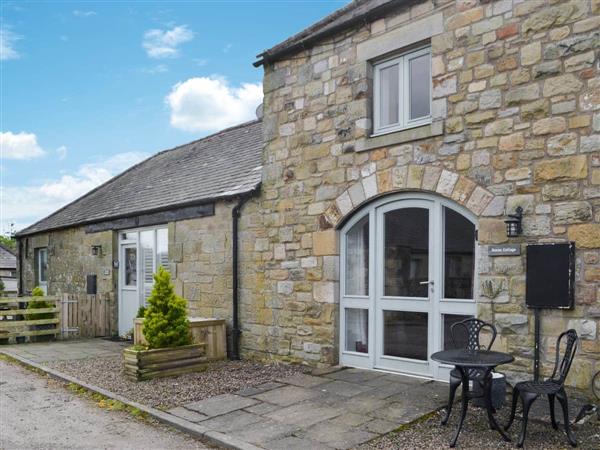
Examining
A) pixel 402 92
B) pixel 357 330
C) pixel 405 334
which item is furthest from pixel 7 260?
pixel 402 92

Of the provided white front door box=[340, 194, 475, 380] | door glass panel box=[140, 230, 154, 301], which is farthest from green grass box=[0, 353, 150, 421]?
door glass panel box=[140, 230, 154, 301]

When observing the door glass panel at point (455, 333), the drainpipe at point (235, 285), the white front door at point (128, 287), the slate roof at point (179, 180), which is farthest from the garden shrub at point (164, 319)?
the white front door at point (128, 287)

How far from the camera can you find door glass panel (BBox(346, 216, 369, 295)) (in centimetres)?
729

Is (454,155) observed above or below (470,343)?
above

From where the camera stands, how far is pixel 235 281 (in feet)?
29.0

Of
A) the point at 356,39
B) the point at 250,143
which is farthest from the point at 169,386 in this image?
the point at 250,143

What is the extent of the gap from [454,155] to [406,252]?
4.56 ft

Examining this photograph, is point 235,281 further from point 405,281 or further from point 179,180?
point 179,180

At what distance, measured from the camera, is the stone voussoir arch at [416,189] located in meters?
5.90

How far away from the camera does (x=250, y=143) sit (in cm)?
1192

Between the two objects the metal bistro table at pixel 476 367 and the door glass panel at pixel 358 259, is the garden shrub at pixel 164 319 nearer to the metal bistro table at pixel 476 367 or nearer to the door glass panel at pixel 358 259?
the door glass panel at pixel 358 259

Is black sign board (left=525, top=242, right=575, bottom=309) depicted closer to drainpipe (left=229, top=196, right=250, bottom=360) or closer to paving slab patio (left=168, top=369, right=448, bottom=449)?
paving slab patio (left=168, top=369, right=448, bottom=449)

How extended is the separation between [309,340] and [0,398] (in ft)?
13.4

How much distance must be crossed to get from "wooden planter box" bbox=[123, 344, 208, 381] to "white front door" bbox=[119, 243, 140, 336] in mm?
4643
